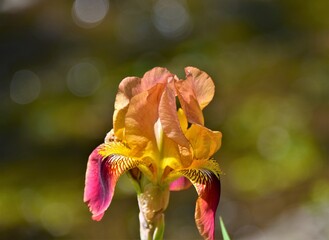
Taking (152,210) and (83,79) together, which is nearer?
(152,210)

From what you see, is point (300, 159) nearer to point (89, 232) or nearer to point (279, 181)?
point (279, 181)

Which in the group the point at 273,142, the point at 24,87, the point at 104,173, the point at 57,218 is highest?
the point at 24,87

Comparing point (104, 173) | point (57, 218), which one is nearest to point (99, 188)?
point (104, 173)

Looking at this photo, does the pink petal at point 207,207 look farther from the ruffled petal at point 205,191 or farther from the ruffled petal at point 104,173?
the ruffled petal at point 104,173

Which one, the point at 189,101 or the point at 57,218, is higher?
the point at 189,101

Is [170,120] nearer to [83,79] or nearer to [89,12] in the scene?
[83,79]

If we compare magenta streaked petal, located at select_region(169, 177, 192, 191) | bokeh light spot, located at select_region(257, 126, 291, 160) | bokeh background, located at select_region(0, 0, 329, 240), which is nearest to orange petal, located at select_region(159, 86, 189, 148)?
magenta streaked petal, located at select_region(169, 177, 192, 191)
